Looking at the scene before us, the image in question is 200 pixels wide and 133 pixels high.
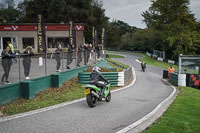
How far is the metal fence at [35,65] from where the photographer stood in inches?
384

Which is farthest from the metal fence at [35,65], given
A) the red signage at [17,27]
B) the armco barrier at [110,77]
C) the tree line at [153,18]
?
the tree line at [153,18]

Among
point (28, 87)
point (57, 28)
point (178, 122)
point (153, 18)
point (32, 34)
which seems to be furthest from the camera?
point (153, 18)

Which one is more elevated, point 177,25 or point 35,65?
point 177,25

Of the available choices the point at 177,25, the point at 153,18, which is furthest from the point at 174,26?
the point at 153,18

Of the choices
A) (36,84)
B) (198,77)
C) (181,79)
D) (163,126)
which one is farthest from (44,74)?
(198,77)

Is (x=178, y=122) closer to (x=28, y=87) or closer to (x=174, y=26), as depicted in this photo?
(x=28, y=87)

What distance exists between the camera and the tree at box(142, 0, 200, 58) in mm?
54094

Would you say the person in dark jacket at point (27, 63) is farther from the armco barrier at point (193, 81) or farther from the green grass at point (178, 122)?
the armco barrier at point (193, 81)

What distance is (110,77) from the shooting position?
15.5 meters

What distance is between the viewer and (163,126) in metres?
6.72

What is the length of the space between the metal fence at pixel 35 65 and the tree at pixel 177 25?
4208 centimetres

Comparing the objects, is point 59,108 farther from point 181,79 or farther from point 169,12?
point 169,12

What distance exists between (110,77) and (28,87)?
21.8 feet

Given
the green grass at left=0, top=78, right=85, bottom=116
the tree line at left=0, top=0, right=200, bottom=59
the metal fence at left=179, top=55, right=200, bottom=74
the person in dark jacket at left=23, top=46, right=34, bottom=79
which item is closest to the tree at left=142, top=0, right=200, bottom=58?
the tree line at left=0, top=0, right=200, bottom=59
